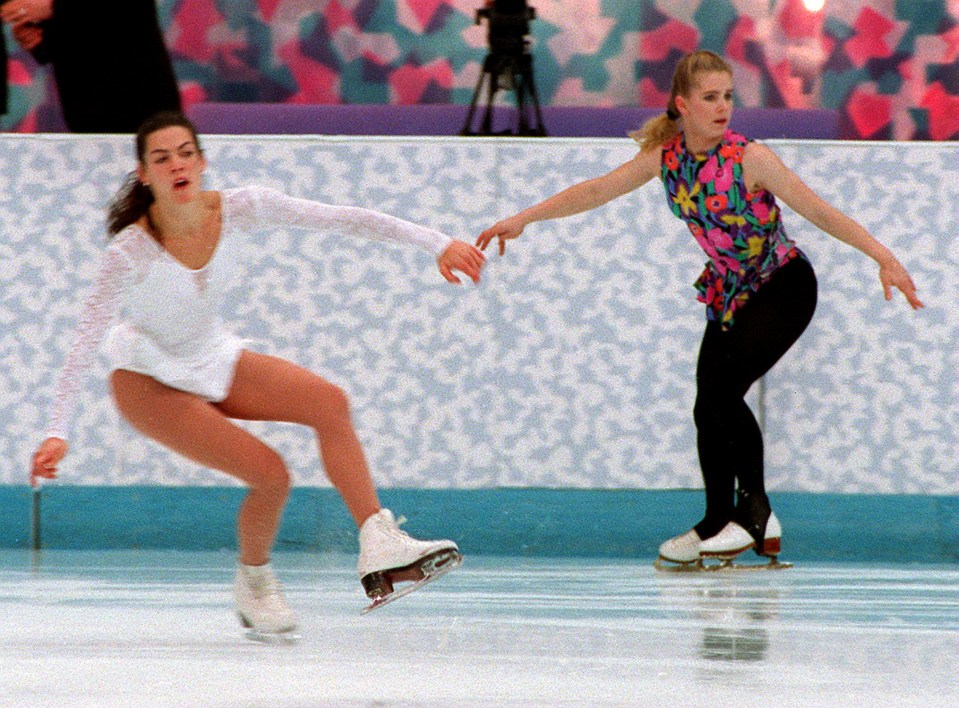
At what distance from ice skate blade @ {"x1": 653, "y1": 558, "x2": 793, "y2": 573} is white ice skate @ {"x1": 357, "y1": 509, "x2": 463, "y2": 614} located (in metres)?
1.24

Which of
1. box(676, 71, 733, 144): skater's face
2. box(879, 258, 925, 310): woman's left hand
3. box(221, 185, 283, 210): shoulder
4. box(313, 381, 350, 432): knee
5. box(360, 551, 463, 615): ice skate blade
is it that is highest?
box(676, 71, 733, 144): skater's face

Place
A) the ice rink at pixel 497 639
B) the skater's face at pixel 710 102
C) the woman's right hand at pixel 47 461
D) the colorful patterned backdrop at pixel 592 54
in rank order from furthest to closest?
the colorful patterned backdrop at pixel 592 54 < the skater's face at pixel 710 102 < the woman's right hand at pixel 47 461 < the ice rink at pixel 497 639

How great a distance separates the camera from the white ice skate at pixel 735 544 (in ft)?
12.6

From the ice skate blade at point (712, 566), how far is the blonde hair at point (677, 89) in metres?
0.98

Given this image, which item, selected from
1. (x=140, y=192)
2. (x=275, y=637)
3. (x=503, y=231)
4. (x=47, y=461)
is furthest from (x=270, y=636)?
(x=503, y=231)

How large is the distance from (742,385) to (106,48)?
179 centimetres

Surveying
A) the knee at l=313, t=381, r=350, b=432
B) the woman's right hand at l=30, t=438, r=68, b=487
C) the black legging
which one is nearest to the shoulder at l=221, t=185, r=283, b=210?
the knee at l=313, t=381, r=350, b=432

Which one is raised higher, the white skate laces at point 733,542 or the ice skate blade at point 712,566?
the white skate laces at point 733,542

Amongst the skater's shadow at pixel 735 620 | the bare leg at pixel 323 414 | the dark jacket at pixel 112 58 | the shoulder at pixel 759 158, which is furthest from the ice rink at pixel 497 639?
the dark jacket at pixel 112 58

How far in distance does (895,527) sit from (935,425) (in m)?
0.28

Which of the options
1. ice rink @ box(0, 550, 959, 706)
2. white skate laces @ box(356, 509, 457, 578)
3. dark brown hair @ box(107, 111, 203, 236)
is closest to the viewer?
ice rink @ box(0, 550, 959, 706)

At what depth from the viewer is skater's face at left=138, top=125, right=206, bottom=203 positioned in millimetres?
2871

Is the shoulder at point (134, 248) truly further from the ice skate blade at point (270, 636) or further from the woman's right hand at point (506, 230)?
the woman's right hand at point (506, 230)

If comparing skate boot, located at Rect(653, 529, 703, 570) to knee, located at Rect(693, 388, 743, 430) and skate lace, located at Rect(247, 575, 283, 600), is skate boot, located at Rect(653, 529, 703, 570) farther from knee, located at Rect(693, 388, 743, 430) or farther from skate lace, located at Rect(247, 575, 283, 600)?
skate lace, located at Rect(247, 575, 283, 600)
